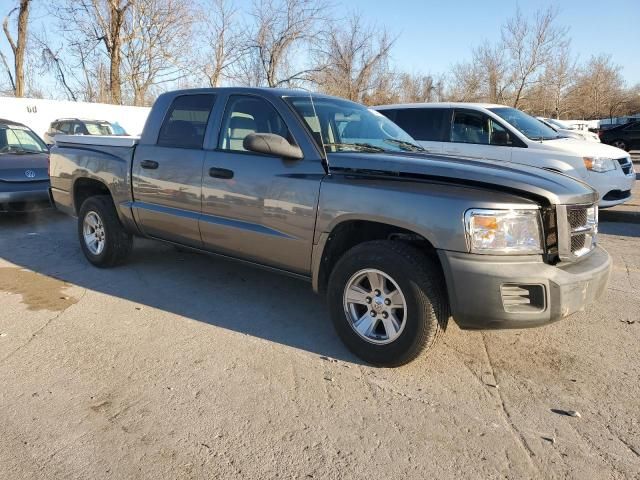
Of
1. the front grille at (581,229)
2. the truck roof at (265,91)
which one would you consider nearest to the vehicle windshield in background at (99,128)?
the truck roof at (265,91)

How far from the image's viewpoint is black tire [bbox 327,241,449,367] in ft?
10.4

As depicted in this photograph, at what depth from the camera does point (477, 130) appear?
332 inches

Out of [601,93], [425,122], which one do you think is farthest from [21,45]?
[601,93]

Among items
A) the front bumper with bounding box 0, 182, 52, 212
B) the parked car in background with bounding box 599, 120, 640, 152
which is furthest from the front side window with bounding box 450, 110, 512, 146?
the parked car in background with bounding box 599, 120, 640, 152

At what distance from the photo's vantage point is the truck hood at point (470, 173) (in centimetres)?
306

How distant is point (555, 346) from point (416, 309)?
1302mm

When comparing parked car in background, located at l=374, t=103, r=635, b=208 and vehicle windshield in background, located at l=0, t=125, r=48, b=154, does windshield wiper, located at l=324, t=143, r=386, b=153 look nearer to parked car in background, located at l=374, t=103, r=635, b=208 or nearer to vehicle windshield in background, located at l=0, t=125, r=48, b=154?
parked car in background, located at l=374, t=103, r=635, b=208

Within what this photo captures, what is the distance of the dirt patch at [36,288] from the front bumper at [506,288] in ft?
11.0

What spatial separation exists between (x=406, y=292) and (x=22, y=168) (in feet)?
23.5

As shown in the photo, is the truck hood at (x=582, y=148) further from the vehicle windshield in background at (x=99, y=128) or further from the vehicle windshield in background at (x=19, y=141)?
the vehicle windshield in background at (x=99, y=128)

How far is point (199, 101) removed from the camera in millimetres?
4703

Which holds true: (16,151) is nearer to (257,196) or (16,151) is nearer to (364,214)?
(257,196)

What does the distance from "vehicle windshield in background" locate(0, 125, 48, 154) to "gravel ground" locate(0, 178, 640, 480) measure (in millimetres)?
5040

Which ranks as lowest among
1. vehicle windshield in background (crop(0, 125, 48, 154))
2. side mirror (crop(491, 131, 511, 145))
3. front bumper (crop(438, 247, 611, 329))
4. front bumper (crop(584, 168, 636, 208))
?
front bumper (crop(438, 247, 611, 329))
